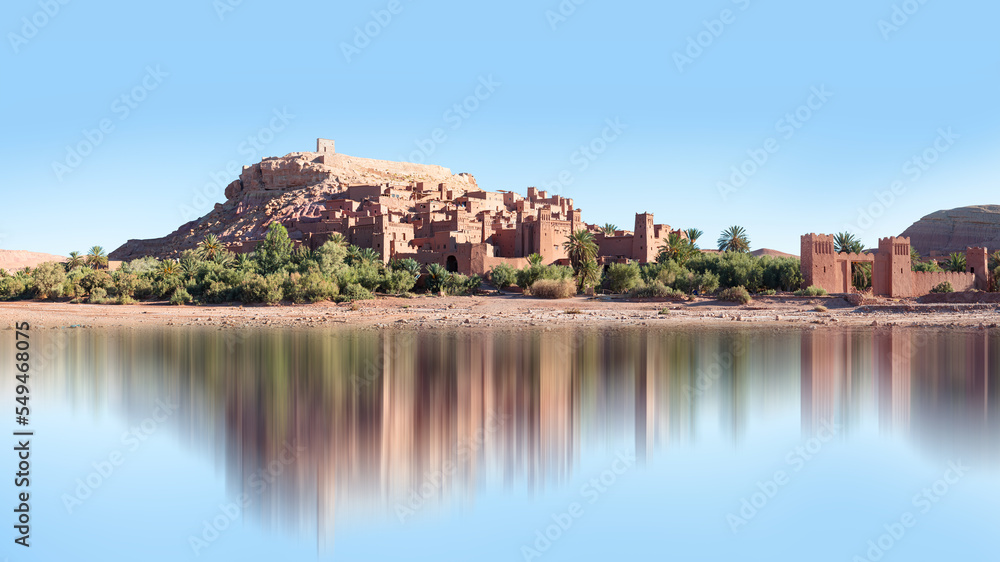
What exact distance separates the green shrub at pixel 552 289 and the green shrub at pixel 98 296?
2135cm

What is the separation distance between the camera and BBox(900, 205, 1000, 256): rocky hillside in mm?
91625

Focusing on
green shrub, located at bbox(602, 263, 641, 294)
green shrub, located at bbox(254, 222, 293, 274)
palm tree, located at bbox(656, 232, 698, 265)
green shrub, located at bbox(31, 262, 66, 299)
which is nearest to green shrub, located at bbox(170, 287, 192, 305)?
green shrub, located at bbox(254, 222, 293, 274)

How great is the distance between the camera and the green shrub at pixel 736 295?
36.2m

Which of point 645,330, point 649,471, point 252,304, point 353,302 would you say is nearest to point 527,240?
point 353,302

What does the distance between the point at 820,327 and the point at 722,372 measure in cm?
1409

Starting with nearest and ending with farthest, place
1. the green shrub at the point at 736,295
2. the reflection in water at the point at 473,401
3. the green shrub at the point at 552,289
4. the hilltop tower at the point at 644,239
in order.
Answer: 1. the reflection in water at the point at 473,401
2. the green shrub at the point at 736,295
3. the green shrub at the point at 552,289
4. the hilltop tower at the point at 644,239

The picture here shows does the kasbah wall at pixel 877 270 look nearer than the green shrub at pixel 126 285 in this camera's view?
Yes

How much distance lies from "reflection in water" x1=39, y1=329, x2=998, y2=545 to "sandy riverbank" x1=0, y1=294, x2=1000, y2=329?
810 centimetres

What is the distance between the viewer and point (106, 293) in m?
40.1

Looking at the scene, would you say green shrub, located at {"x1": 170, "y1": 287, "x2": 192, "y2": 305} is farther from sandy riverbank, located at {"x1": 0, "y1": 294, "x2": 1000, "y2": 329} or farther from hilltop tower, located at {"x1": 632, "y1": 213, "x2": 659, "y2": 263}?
hilltop tower, located at {"x1": 632, "y1": 213, "x2": 659, "y2": 263}

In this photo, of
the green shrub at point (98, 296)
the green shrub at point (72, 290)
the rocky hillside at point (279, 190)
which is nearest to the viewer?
the green shrub at point (98, 296)

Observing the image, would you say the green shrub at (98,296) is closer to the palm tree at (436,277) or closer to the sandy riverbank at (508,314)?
the sandy riverbank at (508,314)

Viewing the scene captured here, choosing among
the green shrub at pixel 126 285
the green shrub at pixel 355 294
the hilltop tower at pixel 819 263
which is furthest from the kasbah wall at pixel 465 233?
the green shrub at pixel 126 285

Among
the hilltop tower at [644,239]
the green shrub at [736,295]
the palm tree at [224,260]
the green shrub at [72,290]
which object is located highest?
the hilltop tower at [644,239]
